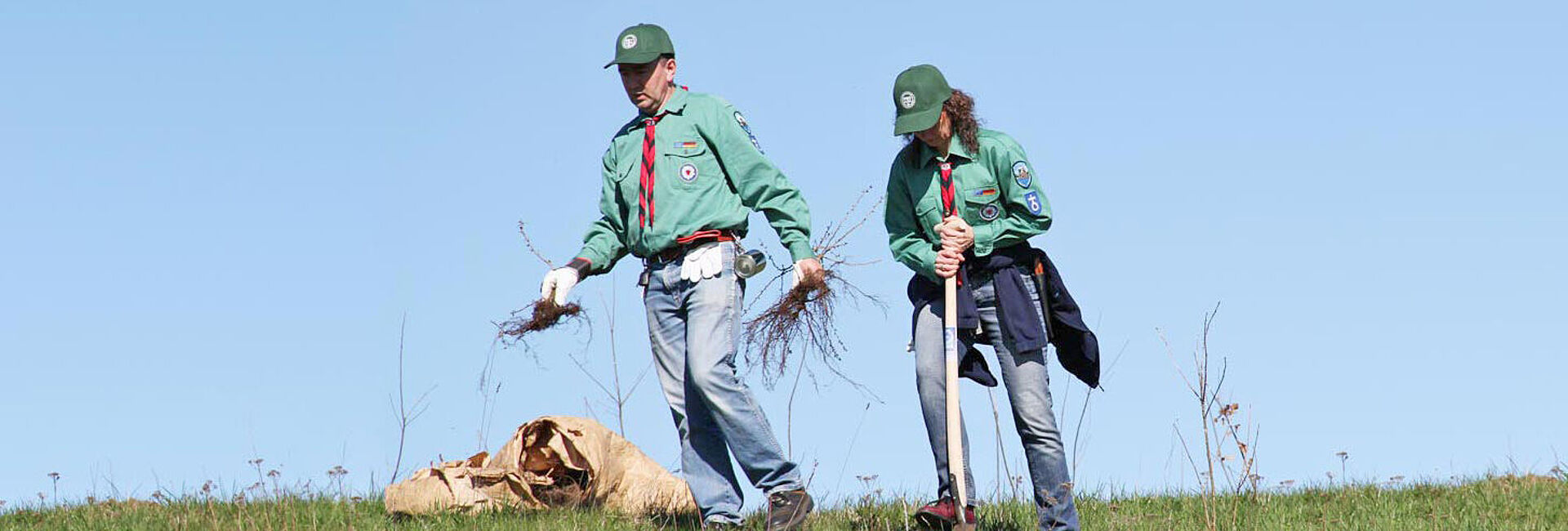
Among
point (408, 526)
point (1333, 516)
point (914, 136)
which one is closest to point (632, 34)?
point (914, 136)

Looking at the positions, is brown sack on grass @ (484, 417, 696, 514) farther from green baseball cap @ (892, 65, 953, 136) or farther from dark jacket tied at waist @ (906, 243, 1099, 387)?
green baseball cap @ (892, 65, 953, 136)

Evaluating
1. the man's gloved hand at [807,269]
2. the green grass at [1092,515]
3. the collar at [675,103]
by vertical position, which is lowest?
the green grass at [1092,515]

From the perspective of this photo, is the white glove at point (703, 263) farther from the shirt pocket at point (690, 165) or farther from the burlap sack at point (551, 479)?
the burlap sack at point (551, 479)

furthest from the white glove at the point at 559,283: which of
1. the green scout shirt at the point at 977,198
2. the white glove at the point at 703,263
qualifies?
the green scout shirt at the point at 977,198

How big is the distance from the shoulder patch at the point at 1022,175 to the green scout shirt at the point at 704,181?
90 centimetres

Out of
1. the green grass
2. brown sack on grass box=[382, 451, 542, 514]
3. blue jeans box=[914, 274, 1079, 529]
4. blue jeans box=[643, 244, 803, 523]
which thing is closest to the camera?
blue jeans box=[914, 274, 1079, 529]

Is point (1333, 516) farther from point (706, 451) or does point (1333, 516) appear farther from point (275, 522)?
point (275, 522)

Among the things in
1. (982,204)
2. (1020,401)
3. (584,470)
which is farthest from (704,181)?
(584,470)

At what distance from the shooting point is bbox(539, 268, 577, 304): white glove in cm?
627

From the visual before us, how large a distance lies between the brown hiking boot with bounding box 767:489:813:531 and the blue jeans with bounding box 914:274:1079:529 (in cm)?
60

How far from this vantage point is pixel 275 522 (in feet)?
21.3

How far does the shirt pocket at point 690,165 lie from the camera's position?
19.5 ft

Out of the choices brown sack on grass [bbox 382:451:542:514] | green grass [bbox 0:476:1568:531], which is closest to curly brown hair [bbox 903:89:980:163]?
green grass [bbox 0:476:1568:531]

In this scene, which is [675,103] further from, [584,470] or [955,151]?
[584,470]
